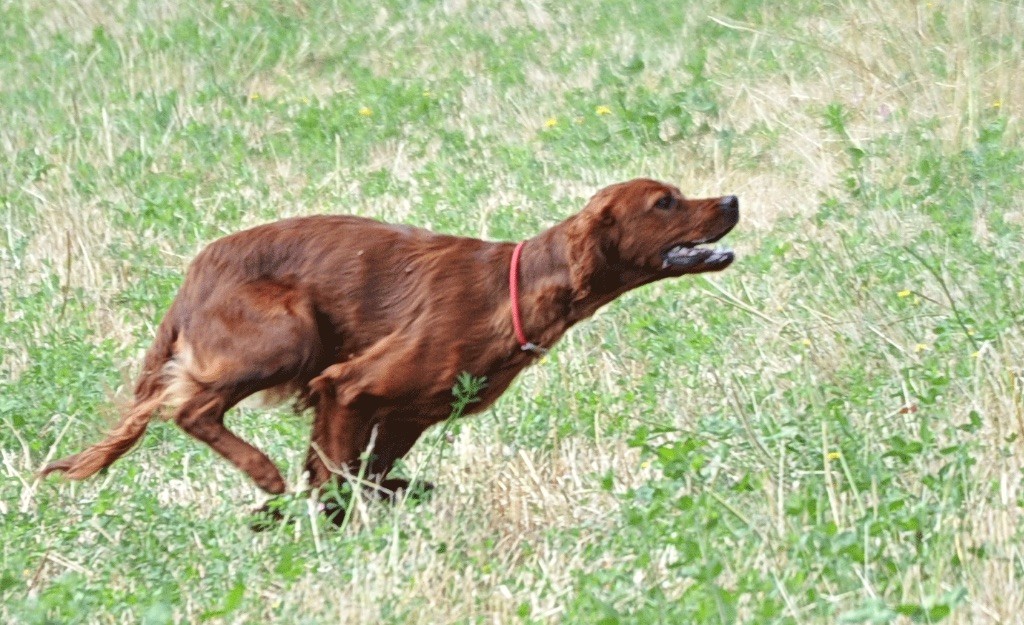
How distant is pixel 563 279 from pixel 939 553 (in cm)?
157

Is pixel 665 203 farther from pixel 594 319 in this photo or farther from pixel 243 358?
pixel 243 358

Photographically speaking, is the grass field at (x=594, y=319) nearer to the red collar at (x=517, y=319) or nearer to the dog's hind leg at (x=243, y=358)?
the dog's hind leg at (x=243, y=358)

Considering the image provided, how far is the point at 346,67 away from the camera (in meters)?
9.79

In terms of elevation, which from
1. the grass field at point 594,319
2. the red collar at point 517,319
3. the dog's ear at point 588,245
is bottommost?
the grass field at point 594,319

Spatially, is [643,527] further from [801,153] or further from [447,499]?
[801,153]

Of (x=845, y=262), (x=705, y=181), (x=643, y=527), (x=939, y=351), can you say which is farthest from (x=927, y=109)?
(x=643, y=527)

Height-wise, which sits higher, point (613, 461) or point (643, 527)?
point (643, 527)

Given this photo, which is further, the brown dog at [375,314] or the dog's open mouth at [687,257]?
the dog's open mouth at [687,257]

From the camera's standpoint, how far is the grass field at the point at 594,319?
3764 mm

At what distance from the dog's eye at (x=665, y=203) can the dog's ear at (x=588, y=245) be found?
164 millimetres

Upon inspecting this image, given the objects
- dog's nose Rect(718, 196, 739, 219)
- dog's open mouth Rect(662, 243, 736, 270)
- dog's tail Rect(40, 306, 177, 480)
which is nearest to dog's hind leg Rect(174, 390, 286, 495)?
dog's tail Rect(40, 306, 177, 480)

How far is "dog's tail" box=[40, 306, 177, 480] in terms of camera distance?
4.84 m

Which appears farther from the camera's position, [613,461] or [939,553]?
[613,461]

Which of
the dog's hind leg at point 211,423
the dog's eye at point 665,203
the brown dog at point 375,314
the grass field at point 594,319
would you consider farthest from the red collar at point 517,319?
the dog's hind leg at point 211,423
